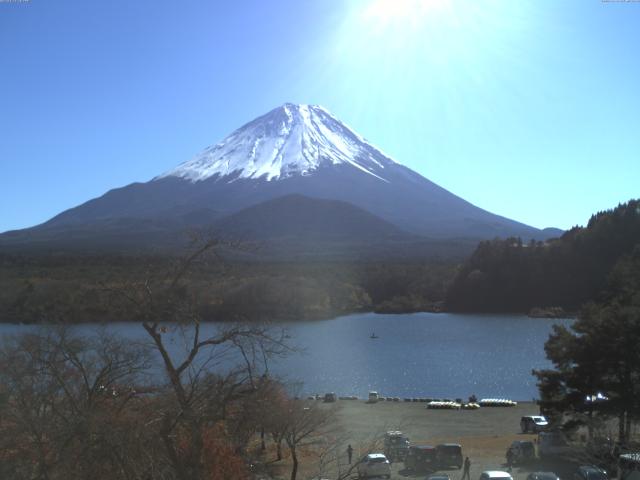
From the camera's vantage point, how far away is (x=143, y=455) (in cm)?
415

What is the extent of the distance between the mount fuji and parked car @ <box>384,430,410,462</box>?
66.0 metres

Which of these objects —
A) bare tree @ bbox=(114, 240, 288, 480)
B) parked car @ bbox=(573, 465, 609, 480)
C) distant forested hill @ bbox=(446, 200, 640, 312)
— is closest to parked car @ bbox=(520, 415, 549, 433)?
parked car @ bbox=(573, 465, 609, 480)

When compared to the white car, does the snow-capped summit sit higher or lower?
higher

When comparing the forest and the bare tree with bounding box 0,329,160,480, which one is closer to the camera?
the bare tree with bounding box 0,329,160,480

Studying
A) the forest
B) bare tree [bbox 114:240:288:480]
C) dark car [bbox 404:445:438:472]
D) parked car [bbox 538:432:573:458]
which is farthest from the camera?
the forest

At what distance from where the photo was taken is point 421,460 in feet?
34.8

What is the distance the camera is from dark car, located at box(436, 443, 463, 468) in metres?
10.6

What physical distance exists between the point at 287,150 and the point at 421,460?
10370cm

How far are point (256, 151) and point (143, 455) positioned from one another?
365 feet

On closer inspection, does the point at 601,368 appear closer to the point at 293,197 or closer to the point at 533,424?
the point at 533,424

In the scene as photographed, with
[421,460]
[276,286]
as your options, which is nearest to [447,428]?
[421,460]

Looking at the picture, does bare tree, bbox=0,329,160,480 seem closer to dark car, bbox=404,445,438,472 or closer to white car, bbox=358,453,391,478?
white car, bbox=358,453,391,478

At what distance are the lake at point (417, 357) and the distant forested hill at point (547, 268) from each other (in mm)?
6925

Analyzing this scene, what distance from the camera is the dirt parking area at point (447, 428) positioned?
10.5 metres
